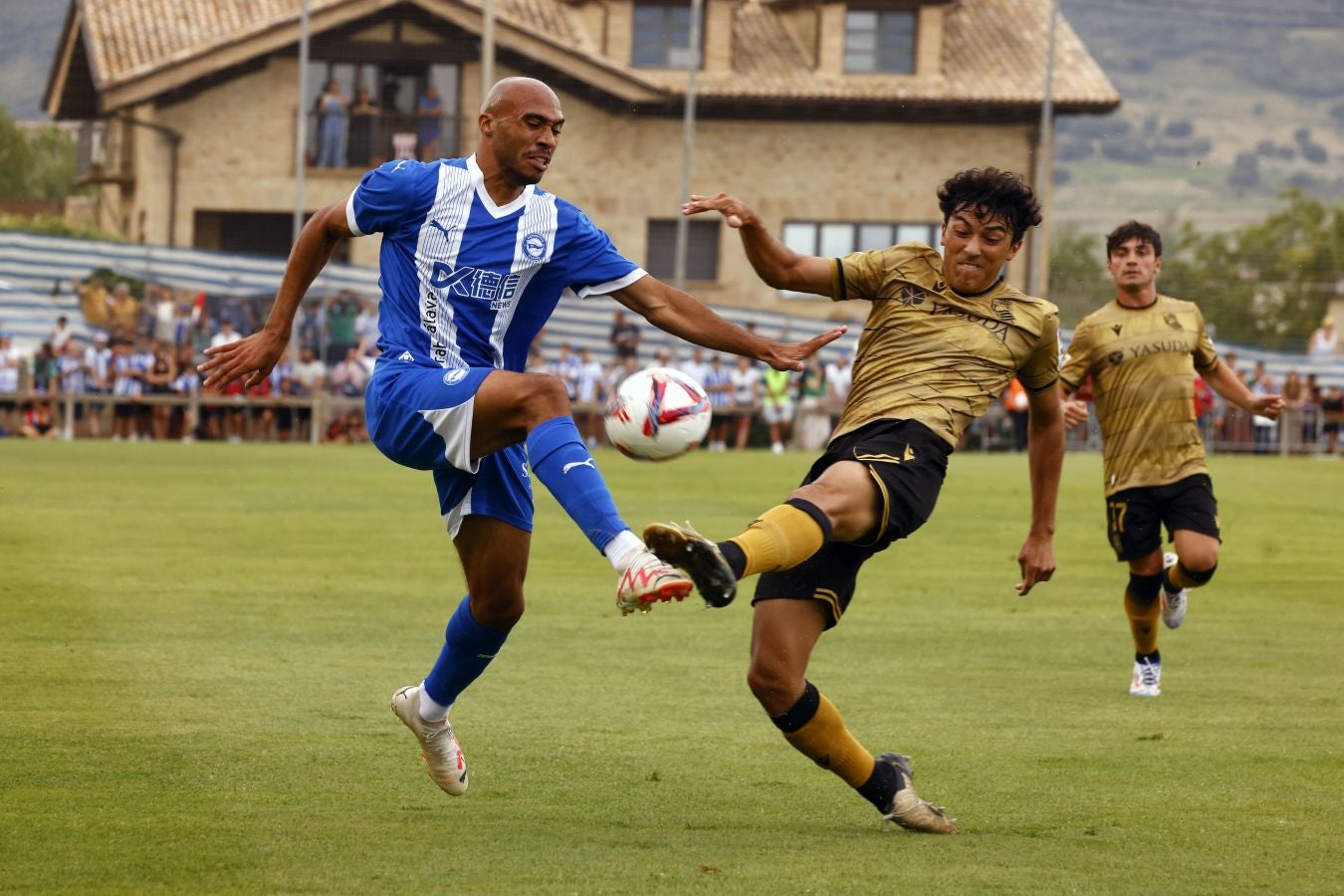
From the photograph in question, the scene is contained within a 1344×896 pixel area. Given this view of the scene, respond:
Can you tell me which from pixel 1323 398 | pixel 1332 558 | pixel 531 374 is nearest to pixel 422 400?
pixel 531 374

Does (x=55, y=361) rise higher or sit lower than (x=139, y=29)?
lower

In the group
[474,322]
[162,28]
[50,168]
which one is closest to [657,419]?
[474,322]

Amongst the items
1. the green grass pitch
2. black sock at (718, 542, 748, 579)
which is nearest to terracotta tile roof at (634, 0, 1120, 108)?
the green grass pitch

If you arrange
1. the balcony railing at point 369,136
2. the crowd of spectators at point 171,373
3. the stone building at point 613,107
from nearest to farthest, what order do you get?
the crowd of spectators at point 171,373 → the balcony railing at point 369,136 → the stone building at point 613,107

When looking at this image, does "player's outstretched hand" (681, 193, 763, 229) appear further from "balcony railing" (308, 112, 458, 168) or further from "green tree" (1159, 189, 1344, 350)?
"balcony railing" (308, 112, 458, 168)

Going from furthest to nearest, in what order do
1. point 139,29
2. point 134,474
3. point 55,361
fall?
1. point 139,29
2. point 55,361
3. point 134,474

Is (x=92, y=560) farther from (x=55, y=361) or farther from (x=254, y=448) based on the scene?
(x=55, y=361)

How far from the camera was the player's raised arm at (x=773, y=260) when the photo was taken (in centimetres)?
640

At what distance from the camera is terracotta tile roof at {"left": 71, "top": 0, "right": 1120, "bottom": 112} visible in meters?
44.8

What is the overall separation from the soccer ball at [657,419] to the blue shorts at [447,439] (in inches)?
18.9

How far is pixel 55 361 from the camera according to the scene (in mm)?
33094

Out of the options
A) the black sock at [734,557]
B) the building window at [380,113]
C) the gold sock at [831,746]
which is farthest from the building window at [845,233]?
the black sock at [734,557]

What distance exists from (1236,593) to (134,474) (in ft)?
46.6

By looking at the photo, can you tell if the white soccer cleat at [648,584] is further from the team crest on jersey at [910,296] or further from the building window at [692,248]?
the building window at [692,248]
